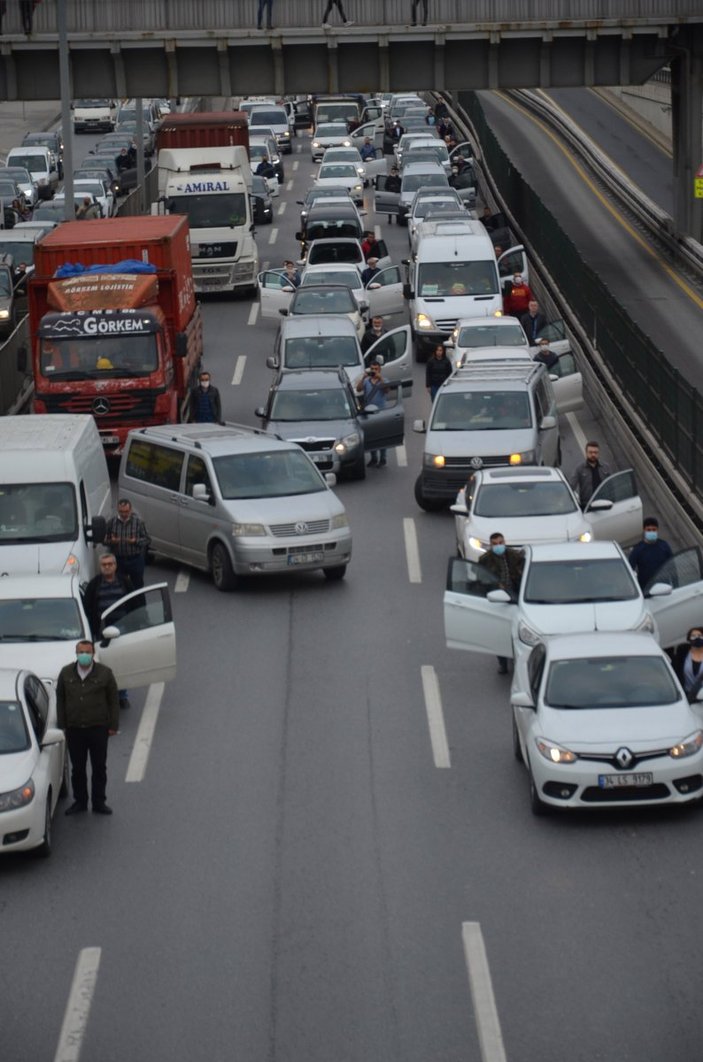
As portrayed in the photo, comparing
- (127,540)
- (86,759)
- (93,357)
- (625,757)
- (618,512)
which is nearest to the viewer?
(625,757)

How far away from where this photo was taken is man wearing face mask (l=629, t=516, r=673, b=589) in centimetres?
2052

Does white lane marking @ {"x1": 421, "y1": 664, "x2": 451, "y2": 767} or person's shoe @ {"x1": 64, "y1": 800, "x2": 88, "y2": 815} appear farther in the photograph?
white lane marking @ {"x1": 421, "y1": 664, "x2": 451, "y2": 767}

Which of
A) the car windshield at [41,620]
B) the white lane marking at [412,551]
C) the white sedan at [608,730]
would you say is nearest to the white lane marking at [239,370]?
the white lane marking at [412,551]

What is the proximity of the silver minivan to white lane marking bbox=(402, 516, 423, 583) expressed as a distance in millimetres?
874

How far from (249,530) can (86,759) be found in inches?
293

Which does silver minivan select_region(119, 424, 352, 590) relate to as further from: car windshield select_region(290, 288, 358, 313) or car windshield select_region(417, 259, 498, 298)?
car windshield select_region(417, 259, 498, 298)

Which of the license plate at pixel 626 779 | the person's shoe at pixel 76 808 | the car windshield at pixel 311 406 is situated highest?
the car windshield at pixel 311 406

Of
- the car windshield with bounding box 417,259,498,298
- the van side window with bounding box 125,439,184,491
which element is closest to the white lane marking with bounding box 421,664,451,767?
the van side window with bounding box 125,439,184,491

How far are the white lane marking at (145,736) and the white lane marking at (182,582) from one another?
3.87 meters

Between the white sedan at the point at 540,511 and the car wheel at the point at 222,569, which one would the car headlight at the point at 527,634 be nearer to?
the white sedan at the point at 540,511

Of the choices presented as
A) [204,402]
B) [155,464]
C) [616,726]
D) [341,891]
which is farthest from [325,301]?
[341,891]

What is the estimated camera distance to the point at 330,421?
2905 cm

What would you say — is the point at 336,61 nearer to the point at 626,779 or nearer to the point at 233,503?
the point at 233,503

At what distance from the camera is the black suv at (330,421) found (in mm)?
28641
